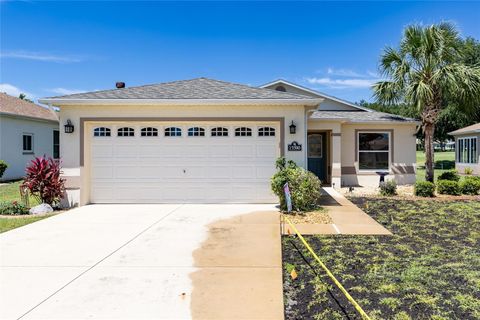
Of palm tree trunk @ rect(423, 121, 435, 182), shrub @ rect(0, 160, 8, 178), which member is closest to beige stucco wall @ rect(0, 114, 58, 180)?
shrub @ rect(0, 160, 8, 178)

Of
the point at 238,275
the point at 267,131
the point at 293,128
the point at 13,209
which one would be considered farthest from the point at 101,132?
the point at 238,275

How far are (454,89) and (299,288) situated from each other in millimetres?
11378

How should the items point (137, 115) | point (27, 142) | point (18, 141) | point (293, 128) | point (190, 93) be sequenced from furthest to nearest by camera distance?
point (27, 142), point (18, 141), point (190, 93), point (137, 115), point (293, 128)

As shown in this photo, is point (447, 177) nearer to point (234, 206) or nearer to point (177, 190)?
point (234, 206)

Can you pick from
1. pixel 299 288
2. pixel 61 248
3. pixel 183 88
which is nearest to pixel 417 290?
pixel 299 288

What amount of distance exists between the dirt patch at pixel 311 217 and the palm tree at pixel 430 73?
6668mm

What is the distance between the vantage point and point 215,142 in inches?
412

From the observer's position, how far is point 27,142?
19.3 m

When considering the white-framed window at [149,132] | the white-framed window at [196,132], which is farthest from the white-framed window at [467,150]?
the white-framed window at [149,132]

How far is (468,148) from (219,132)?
1939cm

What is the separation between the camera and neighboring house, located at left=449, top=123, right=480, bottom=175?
20141mm

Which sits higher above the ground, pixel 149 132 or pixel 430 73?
pixel 430 73

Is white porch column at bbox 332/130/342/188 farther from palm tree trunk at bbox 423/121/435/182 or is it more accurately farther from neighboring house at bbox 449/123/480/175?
neighboring house at bbox 449/123/480/175

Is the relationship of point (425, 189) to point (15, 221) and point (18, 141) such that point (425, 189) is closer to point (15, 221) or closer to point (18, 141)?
point (15, 221)
